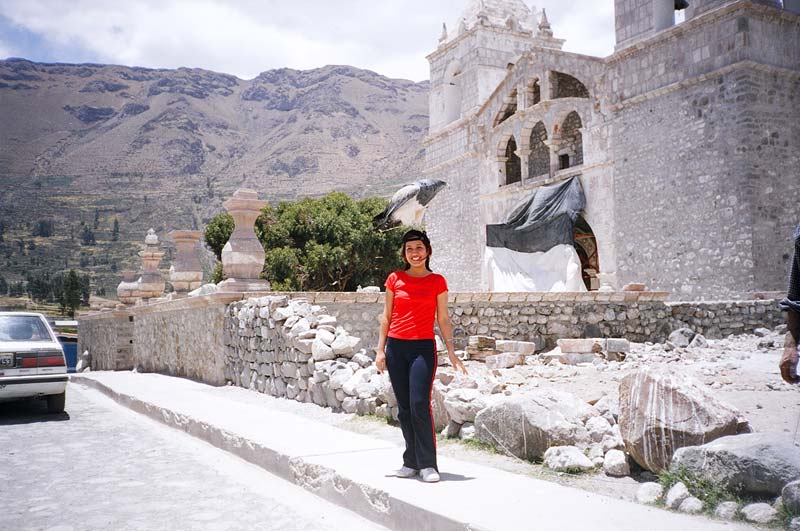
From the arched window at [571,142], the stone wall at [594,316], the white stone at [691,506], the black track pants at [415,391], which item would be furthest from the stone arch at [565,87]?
the white stone at [691,506]

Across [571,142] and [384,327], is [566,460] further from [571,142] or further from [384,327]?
[571,142]

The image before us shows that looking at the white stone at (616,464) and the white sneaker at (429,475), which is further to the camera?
the white stone at (616,464)

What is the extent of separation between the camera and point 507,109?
77.9ft

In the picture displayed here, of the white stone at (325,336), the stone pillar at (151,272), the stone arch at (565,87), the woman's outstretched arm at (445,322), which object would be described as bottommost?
the white stone at (325,336)

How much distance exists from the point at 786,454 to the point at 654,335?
10737mm

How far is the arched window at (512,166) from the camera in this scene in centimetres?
2398

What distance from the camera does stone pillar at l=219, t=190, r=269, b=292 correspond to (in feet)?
31.9

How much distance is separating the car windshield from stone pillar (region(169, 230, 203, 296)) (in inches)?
210

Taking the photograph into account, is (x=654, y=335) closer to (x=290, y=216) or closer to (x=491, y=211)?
(x=491, y=211)

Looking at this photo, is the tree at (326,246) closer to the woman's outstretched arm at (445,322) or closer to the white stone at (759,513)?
the woman's outstretched arm at (445,322)

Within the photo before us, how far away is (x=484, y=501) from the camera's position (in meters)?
3.55

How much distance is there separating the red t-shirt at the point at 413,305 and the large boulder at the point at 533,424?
1334 millimetres

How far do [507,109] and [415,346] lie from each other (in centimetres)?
2089

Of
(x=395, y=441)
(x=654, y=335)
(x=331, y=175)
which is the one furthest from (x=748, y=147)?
(x=331, y=175)
